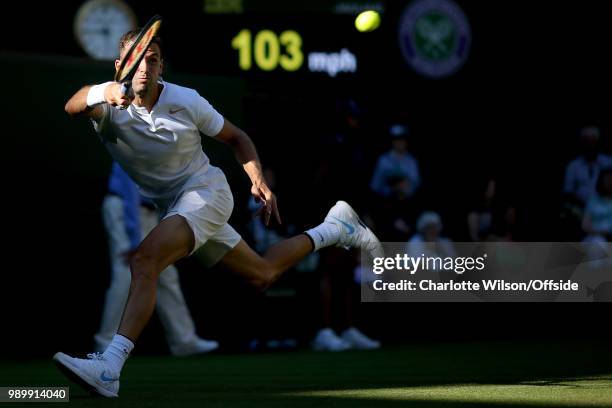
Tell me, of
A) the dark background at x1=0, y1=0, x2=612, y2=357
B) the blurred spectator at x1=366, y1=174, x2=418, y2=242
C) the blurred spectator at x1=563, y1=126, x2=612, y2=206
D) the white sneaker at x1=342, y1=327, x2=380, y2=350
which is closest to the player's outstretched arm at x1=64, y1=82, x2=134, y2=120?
the dark background at x1=0, y1=0, x2=612, y2=357

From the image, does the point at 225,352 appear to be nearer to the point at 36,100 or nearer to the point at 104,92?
the point at 36,100

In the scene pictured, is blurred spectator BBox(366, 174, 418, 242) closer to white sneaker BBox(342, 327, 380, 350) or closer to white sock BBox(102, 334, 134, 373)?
white sneaker BBox(342, 327, 380, 350)

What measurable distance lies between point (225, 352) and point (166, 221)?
15.5ft

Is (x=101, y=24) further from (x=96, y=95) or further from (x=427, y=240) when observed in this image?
(x=96, y=95)

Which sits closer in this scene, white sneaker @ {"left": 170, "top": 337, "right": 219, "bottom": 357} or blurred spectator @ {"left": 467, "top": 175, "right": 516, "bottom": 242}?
white sneaker @ {"left": 170, "top": 337, "right": 219, "bottom": 357}

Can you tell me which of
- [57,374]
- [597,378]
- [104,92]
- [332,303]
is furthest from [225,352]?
[104,92]

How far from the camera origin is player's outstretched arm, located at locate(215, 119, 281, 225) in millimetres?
7250

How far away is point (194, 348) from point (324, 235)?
264 centimetres

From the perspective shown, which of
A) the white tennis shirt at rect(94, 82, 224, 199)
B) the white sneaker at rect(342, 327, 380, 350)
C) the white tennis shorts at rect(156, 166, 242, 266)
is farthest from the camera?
the white sneaker at rect(342, 327, 380, 350)

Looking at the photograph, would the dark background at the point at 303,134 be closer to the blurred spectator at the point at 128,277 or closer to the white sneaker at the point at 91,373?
the blurred spectator at the point at 128,277

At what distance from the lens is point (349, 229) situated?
30.9 feet

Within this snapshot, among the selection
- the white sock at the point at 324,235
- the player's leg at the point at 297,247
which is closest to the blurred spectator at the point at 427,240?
the player's leg at the point at 297,247

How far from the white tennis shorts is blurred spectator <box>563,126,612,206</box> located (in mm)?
6782

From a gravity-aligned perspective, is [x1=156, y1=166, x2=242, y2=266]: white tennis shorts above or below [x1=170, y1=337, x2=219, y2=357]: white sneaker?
above
